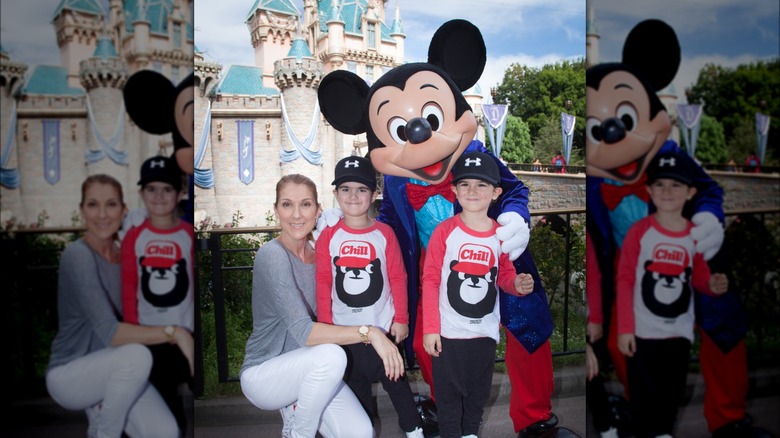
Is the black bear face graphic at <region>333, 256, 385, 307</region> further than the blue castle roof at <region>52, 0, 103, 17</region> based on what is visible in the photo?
Yes

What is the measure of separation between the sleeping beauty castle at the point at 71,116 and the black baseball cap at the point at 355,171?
881 millimetres

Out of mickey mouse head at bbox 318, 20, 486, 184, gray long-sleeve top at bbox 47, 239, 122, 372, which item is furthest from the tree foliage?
gray long-sleeve top at bbox 47, 239, 122, 372

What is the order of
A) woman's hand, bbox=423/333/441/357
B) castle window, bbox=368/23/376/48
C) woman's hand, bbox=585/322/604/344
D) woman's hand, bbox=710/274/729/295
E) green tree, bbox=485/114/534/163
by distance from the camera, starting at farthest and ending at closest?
green tree, bbox=485/114/534/163
castle window, bbox=368/23/376/48
woman's hand, bbox=423/333/441/357
woman's hand, bbox=585/322/604/344
woman's hand, bbox=710/274/729/295

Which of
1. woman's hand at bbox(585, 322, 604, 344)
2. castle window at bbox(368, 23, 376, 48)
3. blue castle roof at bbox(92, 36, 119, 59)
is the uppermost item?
castle window at bbox(368, 23, 376, 48)

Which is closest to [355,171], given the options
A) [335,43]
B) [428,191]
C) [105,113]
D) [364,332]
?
[428,191]

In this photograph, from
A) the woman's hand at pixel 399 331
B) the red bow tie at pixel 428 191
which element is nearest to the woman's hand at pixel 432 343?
the woman's hand at pixel 399 331

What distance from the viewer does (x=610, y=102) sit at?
7.94 ft

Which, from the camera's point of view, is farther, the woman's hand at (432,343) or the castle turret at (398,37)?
the castle turret at (398,37)

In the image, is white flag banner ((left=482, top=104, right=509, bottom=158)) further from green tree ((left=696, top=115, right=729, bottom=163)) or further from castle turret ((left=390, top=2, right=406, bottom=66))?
green tree ((left=696, top=115, right=729, bottom=163))

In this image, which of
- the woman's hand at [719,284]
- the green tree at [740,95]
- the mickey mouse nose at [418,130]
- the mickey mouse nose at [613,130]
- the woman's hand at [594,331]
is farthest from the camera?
the mickey mouse nose at [418,130]

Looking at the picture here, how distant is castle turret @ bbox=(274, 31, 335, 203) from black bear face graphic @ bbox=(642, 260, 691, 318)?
146cm

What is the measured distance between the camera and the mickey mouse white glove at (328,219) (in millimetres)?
2770

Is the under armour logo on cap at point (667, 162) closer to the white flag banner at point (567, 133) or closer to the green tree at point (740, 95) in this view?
the green tree at point (740, 95)

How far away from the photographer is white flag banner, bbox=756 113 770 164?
7.17 feet
